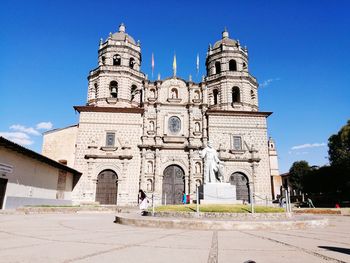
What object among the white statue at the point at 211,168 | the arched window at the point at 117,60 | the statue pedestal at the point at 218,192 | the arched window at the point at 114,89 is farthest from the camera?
the arched window at the point at 117,60

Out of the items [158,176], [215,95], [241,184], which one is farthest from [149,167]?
[215,95]

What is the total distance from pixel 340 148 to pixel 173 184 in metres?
19.1

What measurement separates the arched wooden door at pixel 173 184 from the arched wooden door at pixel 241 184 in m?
4.68

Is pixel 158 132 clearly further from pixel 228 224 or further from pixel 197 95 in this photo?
pixel 228 224

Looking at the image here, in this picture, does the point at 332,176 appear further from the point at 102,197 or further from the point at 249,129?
the point at 102,197

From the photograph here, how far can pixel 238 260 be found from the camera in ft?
12.0

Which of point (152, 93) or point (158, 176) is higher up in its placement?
point (152, 93)

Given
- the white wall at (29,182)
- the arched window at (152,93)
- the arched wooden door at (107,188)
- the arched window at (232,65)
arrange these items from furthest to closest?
the arched window at (232,65) < the arched window at (152,93) < the arched wooden door at (107,188) < the white wall at (29,182)

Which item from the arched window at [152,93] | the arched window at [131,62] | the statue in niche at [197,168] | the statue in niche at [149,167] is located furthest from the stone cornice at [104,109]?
the statue in niche at [197,168]

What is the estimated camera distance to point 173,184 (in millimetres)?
24297

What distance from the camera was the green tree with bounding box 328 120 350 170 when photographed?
27.5 metres

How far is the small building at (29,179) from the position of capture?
15016 mm

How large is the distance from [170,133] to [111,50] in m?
10.3

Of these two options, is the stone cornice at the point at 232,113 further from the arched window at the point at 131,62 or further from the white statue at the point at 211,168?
the white statue at the point at 211,168
